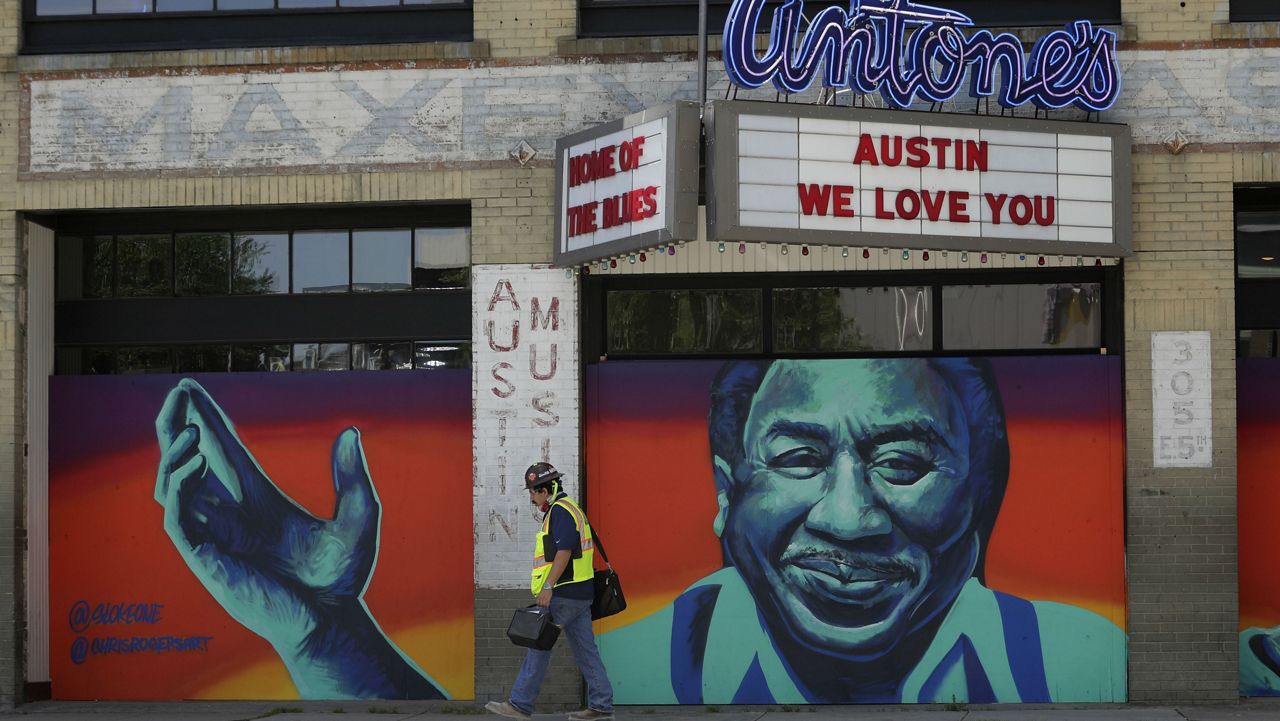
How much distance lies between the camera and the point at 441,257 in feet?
42.0

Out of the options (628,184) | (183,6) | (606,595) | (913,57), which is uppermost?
(183,6)

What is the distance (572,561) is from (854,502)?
2.74m

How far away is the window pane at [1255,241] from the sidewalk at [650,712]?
11.9 feet

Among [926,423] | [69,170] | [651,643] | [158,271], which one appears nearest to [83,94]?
[69,170]

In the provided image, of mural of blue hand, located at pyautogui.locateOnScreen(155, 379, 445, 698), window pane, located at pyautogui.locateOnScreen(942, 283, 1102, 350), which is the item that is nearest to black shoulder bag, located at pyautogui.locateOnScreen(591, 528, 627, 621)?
mural of blue hand, located at pyautogui.locateOnScreen(155, 379, 445, 698)

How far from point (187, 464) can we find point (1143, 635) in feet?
26.9

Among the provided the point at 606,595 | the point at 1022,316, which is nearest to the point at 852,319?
the point at 1022,316

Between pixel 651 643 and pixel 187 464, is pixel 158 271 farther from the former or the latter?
pixel 651 643

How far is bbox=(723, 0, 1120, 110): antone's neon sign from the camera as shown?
1074 centimetres

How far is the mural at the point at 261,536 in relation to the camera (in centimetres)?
1250

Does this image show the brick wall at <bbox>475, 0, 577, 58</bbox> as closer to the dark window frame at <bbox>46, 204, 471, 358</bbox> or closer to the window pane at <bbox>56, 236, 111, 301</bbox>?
the dark window frame at <bbox>46, 204, 471, 358</bbox>

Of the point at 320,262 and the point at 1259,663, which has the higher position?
the point at 320,262

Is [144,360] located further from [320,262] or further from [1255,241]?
[1255,241]

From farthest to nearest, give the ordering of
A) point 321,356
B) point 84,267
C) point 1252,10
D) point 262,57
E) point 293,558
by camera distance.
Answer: point 84,267 → point 321,356 → point 293,558 → point 262,57 → point 1252,10
